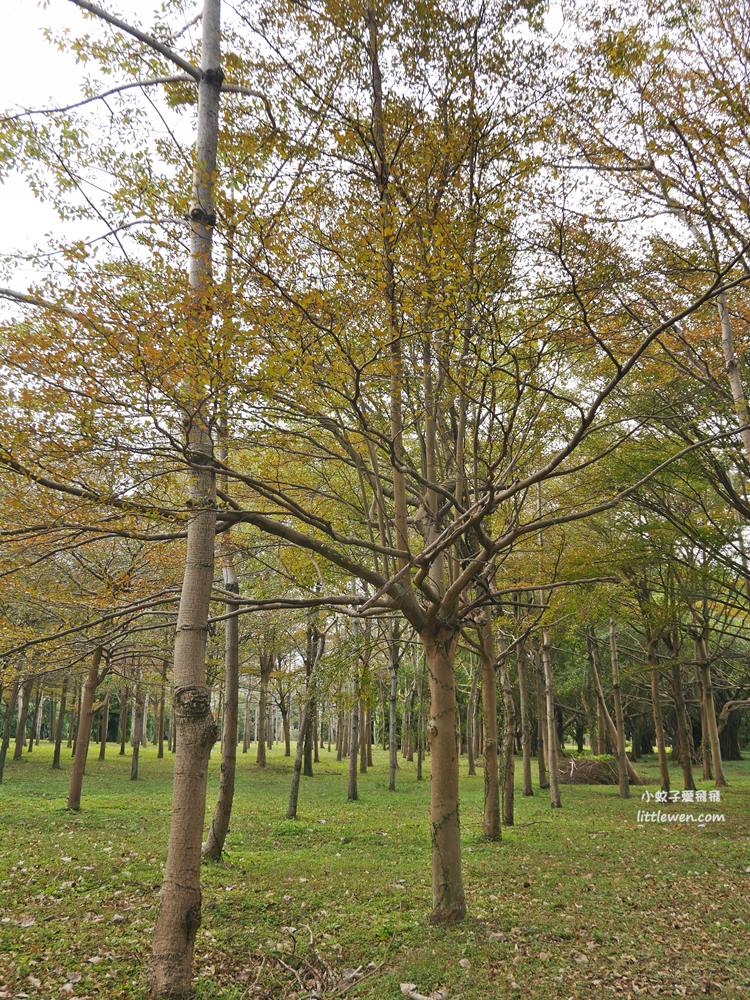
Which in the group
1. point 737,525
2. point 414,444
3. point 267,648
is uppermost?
point 414,444

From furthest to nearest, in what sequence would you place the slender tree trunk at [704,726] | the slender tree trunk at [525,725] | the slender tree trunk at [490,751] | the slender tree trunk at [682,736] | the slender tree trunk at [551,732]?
the slender tree trunk at [704,726], the slender tree trunk at [682,736], the slender tree trunk at [525,725], the slender tree trunk at [551,732], the slender tree trunk at [490,751]

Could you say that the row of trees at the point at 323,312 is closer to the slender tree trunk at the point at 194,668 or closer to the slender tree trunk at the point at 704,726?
the slender tree trunk at the point at 194,668

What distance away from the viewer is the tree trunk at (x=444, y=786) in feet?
19.5

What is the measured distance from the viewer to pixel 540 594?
48.2 ft

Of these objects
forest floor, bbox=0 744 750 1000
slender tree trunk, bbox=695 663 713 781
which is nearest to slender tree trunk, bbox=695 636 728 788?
slender tree trunk, bbox=695 663 713 781

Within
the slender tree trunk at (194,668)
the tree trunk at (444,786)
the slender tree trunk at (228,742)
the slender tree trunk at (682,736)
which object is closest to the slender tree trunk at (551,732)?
the slender tree trunk at (682,736)

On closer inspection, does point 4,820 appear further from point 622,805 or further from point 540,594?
point 622,805

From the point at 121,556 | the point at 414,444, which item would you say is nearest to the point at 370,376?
the point at 414,444

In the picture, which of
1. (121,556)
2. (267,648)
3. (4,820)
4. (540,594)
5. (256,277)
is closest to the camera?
(256,277)

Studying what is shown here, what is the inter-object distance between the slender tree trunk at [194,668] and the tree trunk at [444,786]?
2.30 meters

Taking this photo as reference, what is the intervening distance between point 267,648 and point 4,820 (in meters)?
6.84

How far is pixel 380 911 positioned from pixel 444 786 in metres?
1.45

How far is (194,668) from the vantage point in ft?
16.3

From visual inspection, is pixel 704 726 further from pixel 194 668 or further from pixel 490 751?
pixel 194 668
